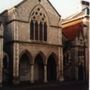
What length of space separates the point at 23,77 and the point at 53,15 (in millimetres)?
2233

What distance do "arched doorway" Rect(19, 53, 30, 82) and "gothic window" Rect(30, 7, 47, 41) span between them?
641mm

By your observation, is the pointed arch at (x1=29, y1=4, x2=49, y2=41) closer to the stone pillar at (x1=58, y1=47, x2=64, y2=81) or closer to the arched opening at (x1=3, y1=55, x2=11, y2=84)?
the stone pillar at (x1=58, y1=47, x2=64, y2=81)

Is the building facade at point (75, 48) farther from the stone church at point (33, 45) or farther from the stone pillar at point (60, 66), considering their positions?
the stone pillar at point (60, 66)

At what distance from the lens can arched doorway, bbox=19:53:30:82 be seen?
8.73 metres

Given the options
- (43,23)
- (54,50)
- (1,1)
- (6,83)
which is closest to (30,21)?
(43,23)

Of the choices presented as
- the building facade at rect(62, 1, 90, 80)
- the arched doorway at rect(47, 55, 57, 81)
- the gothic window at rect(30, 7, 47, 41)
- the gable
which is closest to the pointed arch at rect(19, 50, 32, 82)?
the gothic window at rect(30, 7, 47, 41)

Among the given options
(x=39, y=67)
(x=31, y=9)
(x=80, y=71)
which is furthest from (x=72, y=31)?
(x=31, y=9)

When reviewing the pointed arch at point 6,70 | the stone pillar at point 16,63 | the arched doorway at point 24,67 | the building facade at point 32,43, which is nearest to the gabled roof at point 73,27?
the building facade at point 32,43

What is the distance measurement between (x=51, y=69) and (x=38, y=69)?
49 cm

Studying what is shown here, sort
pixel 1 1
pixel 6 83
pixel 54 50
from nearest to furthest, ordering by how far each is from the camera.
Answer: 1. pixel 1 1
2. pixel 6 83
3. pixel 54 50

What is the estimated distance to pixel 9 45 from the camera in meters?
8.61

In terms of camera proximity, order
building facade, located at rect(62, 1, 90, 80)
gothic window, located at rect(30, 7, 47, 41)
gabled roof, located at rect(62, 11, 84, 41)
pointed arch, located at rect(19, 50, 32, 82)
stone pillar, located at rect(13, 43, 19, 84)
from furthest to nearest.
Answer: gabled roof, located at rect(62, 11, 84, 41)
building facade, located at rect(62, 1, 90, 80)
gothic window, located at rect(30, 7, 47, 41)
pointed arch, located at rect(19, 50, 32, 82)
stone pillar, located at rect(13, 43, 19, 84)

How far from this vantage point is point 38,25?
898 cm

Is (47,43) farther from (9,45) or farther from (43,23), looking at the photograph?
(9,45)
